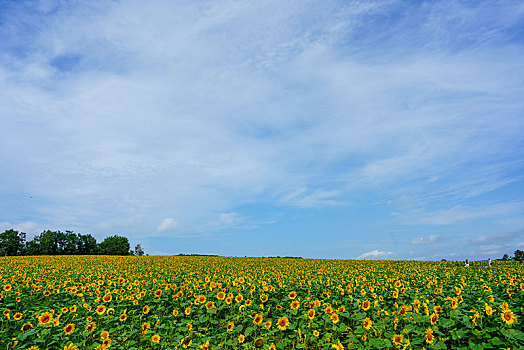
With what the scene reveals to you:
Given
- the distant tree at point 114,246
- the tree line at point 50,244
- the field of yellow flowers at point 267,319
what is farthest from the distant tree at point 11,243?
the field of yellow flowers at point 267,319

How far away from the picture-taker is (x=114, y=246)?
69.1 metres

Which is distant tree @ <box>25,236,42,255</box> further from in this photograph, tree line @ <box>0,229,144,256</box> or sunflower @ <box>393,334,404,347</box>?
sunflower @ <box>393,334,404,347</box>

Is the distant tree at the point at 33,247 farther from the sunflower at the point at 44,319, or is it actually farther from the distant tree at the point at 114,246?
the sunflower at the point at 44,319

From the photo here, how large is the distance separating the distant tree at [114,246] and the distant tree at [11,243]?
13.9 meters

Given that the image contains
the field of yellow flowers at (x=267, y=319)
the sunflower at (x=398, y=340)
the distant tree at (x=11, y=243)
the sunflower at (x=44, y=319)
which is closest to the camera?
the sunflower at (x=398, y=340)

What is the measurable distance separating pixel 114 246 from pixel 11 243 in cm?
1784

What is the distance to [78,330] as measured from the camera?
810 cm

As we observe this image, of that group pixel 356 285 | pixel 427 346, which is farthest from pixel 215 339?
pixel 356 285

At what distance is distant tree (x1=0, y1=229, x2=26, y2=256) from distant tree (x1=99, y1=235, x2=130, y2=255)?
1393cm

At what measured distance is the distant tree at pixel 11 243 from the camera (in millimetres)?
62781

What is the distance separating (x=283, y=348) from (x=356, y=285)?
541 centimetres

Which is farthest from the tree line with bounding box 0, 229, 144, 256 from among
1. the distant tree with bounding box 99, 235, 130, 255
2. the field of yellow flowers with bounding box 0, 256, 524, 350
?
the field of yellow flowers with bounding box 0, 256, 524, 350

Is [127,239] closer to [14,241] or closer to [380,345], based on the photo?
[14,241]

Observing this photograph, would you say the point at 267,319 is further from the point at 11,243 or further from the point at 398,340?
the point at 11,243
